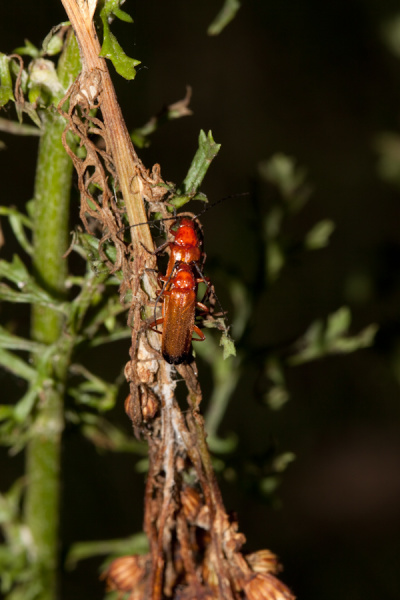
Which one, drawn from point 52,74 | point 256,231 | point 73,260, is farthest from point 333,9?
point 52,74

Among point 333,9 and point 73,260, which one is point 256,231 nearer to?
point 73,260

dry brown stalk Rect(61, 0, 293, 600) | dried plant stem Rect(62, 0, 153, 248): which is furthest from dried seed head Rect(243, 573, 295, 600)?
dried plant stem Rect(62, 0, 153, 248)

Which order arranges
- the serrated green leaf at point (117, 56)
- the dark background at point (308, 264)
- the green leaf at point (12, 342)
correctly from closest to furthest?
the serrated green leaf at point (117, 56) → the green leaf at point (12, 342) → the dark background at point (308, 264)

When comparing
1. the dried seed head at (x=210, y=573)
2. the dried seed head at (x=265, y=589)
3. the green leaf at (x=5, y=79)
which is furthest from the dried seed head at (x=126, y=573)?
the green leaf at (x=5, y=79)

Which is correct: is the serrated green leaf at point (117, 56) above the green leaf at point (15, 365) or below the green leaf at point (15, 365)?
above

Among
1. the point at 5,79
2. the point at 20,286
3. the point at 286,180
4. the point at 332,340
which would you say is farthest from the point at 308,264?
the point at 5,79

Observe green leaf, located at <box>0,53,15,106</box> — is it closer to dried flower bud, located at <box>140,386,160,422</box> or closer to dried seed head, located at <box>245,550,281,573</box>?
dried flower bud, located at <box>140,386,160,422</box>

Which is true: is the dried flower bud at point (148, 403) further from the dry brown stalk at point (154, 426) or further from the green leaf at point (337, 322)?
the green leaf at point (337, 322)

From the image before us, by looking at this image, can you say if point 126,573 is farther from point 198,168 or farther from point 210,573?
point 198,168
